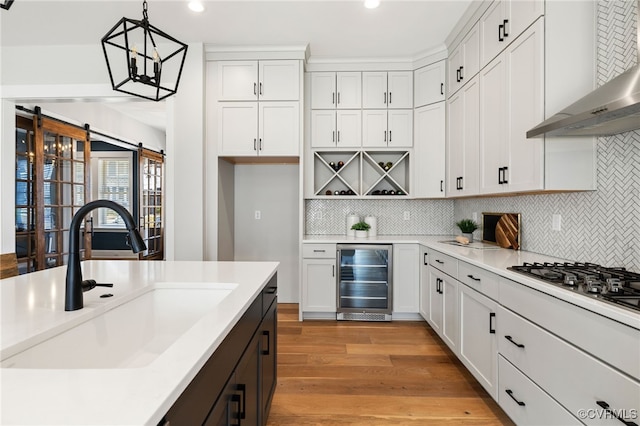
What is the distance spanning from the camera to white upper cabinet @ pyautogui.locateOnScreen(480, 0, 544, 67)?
6.86 ft

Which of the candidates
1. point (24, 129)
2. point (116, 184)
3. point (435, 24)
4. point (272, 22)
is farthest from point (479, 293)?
A: point (116, 184)

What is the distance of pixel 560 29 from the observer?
1967 mm

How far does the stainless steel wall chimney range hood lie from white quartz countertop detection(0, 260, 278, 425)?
162cm

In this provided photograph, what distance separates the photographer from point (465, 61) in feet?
10.1

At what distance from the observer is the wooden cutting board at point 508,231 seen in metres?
Result: 2.82

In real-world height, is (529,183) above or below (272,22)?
below

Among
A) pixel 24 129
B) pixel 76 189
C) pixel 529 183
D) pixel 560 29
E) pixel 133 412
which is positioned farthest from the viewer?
pixel 76 189

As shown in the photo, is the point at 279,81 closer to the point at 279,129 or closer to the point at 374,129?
the point at 279,129

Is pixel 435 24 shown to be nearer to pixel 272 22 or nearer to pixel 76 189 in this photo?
pixel 272 22

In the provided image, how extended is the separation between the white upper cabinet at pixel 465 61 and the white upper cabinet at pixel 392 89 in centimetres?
49

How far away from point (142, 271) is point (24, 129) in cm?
368

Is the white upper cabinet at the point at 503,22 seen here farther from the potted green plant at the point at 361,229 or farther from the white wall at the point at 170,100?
the white wall at the point at 170,100

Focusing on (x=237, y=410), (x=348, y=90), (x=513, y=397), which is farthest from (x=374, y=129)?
(x=237, y=410)

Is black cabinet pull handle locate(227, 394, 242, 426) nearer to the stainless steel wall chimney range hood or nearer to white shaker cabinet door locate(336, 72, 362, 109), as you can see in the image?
the stainless steel wall chimney range hood
